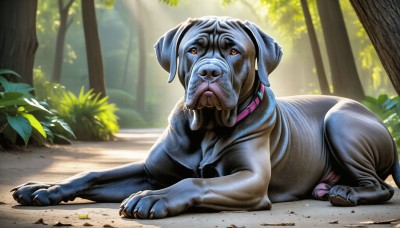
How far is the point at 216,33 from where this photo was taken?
4.92 m

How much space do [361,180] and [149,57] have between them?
60938mm

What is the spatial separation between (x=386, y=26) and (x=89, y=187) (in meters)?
2.59

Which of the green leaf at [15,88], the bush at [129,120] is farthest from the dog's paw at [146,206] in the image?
the bush at [129,120]

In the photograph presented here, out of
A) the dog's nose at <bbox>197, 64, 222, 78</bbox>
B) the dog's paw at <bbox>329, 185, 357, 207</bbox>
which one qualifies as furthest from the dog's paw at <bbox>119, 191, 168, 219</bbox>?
A: the dog's paw at <bbox>329, 185, 357, 207</bbox>

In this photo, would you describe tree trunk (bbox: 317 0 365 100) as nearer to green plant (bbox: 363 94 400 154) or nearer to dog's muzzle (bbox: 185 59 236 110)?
green plant (bbox: 363 94 400 154)

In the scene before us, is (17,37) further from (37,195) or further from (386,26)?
(386,26)

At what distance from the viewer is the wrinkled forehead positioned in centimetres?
488

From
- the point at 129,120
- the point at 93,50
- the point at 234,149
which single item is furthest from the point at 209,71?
the point at 129,120

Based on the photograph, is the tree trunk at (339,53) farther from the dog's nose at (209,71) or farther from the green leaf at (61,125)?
the dog's nose at (209,71)

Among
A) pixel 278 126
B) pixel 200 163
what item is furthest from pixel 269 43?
pixel 200 163

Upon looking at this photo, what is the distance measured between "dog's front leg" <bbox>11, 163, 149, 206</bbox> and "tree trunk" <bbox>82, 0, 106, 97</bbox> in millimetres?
13840

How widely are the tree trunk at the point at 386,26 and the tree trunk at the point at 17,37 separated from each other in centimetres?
794

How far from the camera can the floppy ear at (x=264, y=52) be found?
5.09 meters

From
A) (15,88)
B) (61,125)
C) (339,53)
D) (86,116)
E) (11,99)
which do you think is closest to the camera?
(11,99)
